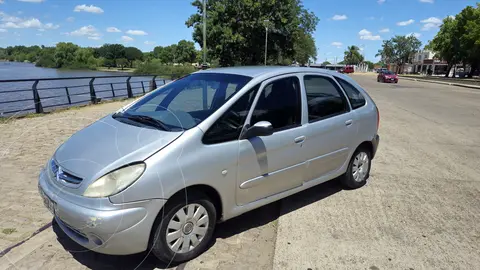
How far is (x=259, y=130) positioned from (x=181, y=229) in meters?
1.12

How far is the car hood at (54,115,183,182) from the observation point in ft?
8.98

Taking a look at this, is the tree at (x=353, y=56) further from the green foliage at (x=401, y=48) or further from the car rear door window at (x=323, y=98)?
the car rear door window at (x=323, y=98)

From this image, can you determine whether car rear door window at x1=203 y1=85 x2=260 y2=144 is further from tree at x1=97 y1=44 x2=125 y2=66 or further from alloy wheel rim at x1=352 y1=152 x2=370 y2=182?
tree at x1=97 y1=44 x2=125 y2=66

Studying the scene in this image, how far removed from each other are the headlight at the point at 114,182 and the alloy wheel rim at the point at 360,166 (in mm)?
3137

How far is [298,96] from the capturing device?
3.88 meters

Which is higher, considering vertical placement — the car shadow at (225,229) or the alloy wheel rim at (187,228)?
the alloy wheel rim at (187,228)

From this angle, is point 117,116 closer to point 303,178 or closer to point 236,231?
point 236,231

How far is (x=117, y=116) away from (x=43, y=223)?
139cm

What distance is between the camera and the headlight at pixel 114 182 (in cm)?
262

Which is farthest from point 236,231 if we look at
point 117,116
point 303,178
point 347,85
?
point 347,85

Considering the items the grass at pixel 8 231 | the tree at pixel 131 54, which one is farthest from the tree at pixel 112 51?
the grass at pixel 8 231

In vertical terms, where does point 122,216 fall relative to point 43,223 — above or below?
above

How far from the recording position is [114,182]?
2654 mm

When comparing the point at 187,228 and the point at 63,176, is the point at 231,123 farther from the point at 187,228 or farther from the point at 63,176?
the point at 63,176
